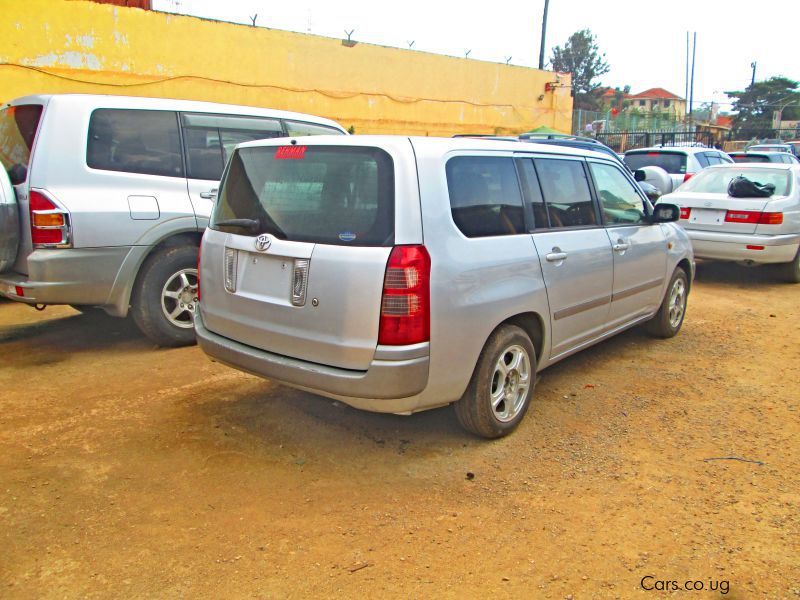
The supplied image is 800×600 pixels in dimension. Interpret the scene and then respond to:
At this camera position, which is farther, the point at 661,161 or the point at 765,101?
the point at 765,101

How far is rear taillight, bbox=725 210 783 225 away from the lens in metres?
8.20

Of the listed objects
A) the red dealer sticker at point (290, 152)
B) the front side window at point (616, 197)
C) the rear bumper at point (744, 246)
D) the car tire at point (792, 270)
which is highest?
the red dealer sticker at point (290, 152)

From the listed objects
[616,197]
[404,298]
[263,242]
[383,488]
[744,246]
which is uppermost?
[616,197]

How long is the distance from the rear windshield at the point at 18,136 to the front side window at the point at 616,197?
13.6 feet

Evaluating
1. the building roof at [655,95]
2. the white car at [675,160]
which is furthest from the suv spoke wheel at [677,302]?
the building roof at [655,95]

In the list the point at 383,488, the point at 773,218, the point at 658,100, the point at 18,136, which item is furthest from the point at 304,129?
the point at 658,100

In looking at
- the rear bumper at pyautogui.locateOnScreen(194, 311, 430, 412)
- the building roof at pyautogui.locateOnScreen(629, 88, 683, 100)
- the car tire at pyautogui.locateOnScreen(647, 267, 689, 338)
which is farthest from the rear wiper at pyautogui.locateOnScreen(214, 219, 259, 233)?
the building roof at pyautogui.locateOnScreen(629, 88, 683, 100)

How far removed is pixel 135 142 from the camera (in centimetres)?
527

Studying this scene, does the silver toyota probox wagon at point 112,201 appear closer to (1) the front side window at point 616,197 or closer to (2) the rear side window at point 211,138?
(2) the rear side window at point 211,138

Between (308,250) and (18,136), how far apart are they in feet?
10.3

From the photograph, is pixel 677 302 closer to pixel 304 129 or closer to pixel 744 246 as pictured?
pixel 744 246

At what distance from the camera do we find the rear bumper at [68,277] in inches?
185

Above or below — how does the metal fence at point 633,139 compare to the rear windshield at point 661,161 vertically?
above

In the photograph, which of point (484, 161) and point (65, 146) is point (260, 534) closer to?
point (484, 161)
